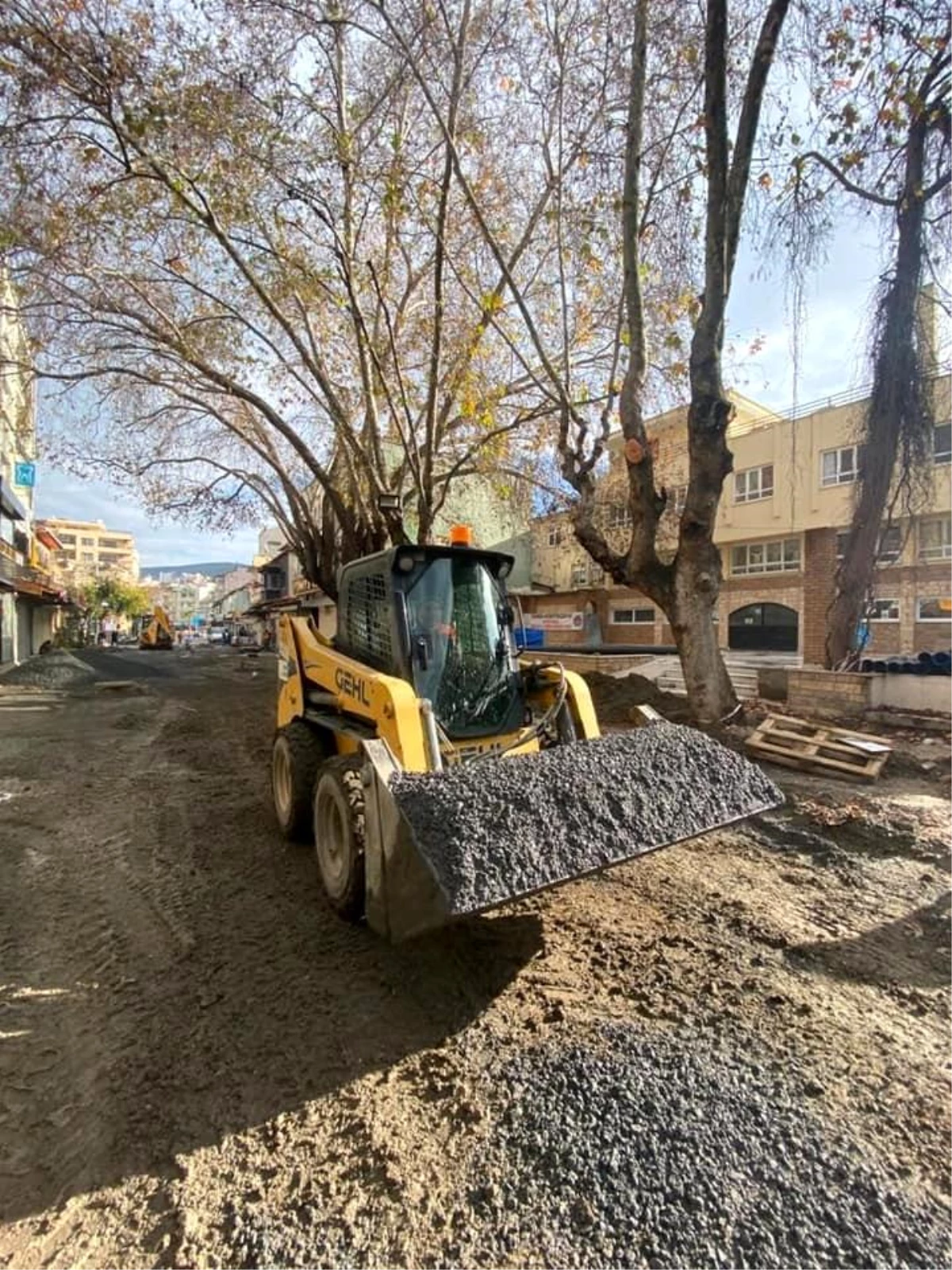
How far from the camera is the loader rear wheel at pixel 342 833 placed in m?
3.61

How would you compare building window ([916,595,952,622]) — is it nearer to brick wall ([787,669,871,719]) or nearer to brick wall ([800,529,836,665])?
brick wall ([800,529,836,665])

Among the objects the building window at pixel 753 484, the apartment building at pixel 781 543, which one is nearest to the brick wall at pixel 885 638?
the apartment building at pixel 781 543

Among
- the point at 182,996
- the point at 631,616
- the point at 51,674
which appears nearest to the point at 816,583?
the point at 631,616

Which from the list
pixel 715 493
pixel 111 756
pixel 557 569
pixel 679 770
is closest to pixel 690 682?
pixel 715 493

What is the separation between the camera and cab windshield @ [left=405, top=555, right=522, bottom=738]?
14.1ft

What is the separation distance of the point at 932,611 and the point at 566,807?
21.5 meters

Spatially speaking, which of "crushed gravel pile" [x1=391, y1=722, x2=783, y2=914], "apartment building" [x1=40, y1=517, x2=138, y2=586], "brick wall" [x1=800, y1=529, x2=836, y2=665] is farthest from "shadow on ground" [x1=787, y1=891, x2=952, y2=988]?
"apartment building" [x1=40, y1=517, x2=138, y2=586]

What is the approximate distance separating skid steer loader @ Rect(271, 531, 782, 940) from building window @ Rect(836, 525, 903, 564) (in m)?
7.91

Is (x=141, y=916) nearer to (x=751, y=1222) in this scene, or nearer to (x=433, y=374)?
(x=751, y=1222)

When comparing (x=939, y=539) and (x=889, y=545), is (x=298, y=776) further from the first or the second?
(x=939, y=539)

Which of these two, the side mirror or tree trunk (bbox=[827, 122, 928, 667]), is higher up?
tree trunk (bbox=[827, 122, 928, 667])

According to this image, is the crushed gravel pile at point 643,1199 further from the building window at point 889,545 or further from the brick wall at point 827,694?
the building window at point 889,545

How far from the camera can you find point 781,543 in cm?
2455

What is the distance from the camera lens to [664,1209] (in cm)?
190
